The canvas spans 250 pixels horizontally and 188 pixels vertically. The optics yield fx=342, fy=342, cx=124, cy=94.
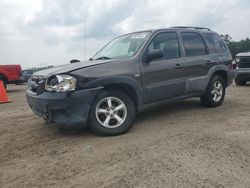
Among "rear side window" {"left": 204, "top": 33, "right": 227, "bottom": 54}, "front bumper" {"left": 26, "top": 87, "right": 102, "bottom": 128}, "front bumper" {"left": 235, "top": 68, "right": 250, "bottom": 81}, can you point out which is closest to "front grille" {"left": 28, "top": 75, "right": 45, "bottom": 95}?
"front bumper" {"left": 26, "top": 87, "right": 102, "bottom": 128}

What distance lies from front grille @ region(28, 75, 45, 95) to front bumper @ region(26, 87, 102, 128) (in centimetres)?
18

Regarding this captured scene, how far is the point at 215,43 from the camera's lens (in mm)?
7918

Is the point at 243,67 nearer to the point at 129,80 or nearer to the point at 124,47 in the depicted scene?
the point at 124,47

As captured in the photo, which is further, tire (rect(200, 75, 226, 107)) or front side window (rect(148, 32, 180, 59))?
tire (rect(200, 75, 226, 107))

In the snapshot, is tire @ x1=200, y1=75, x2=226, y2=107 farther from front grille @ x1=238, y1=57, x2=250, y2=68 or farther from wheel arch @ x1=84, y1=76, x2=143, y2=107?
front grille @ x1=238, y1=57, x2=250, y2=68

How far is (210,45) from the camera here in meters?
7.71

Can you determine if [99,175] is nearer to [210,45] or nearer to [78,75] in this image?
[78,75]

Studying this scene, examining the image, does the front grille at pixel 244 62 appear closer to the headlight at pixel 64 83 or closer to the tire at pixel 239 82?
the tire at pixel 239 82

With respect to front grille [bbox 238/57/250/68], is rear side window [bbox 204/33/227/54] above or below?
above

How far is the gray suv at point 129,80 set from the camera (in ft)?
16.9

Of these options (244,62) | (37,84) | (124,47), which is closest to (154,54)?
(124,47)

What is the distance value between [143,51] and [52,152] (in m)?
2.45

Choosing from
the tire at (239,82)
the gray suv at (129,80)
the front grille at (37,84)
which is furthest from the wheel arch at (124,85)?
the tire at (239,82)

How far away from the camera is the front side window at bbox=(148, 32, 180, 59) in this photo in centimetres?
637
